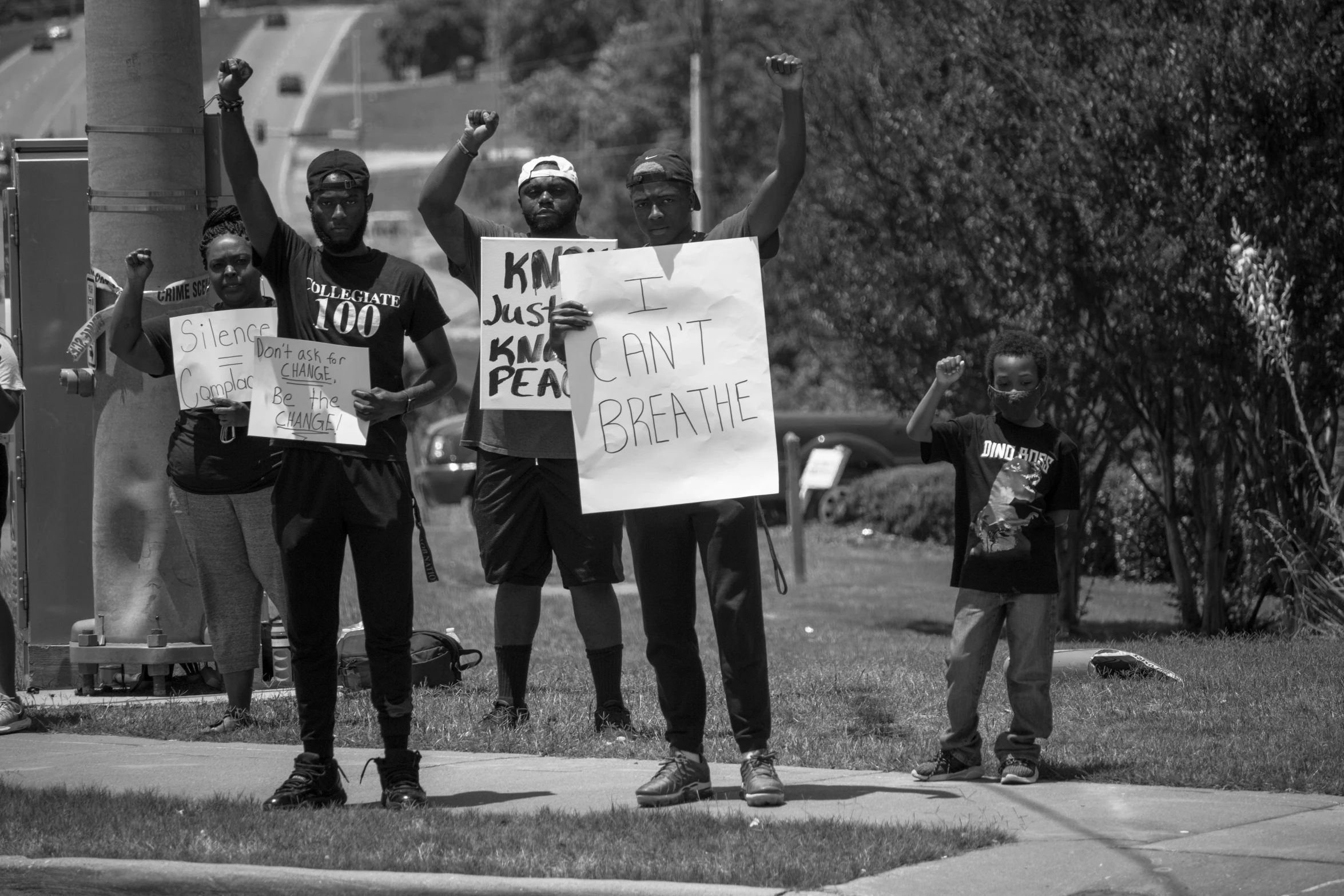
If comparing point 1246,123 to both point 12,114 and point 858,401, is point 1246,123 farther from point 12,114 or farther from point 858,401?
point 12,114

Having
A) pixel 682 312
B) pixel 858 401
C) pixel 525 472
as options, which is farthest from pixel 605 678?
pixel 858 401

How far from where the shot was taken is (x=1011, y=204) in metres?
13.1

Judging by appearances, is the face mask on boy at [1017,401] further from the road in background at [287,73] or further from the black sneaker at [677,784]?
the road in background at [287,73]

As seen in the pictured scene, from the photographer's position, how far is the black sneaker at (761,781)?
18.4 ft

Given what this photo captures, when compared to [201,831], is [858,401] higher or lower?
higher

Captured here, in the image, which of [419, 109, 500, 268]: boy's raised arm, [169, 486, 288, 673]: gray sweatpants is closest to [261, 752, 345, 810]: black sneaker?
[169, 486, 288, 673]: gray sweatpants

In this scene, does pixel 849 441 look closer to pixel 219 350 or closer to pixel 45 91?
pixel 219 350

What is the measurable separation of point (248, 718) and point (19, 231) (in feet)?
10.6

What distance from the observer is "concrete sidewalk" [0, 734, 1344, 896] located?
4766 mm

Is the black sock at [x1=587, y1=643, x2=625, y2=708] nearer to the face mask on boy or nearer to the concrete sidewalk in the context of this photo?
the concrete sidewalk

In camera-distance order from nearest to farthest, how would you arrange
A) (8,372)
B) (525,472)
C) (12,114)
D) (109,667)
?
(525,472) → (8,372) → (109,667) → (12,114)

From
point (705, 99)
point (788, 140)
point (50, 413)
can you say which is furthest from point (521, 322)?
point (705, 99)

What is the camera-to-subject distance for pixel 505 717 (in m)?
7.28

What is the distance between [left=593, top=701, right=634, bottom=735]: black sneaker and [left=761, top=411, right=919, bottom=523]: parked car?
57.3 ft
